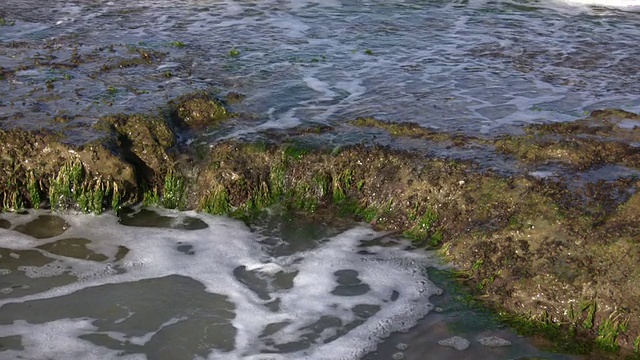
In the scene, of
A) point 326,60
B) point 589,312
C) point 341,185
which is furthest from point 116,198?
point 326,60

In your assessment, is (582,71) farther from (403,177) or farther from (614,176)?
(403,177)

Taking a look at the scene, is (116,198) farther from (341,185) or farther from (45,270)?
(341,185)

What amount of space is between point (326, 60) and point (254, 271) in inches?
225

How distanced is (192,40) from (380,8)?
457cm

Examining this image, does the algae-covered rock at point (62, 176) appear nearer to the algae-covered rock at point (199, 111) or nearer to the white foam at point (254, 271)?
the white foam at point (254, 271)

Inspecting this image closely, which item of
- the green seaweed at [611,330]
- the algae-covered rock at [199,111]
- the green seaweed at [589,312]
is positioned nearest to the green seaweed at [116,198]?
the algae-covered rock at [199,111]

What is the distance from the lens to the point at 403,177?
319 inches

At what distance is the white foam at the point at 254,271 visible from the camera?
6039 mm

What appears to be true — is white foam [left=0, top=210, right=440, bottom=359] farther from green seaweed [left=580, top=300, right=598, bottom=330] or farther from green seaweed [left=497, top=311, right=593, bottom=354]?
green seaweed [left=580, top=300, right=598, bottom=330]

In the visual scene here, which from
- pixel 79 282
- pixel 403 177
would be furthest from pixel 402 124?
pixel 79 282

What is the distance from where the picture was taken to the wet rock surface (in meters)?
6.73

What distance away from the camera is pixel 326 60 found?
12.0 m

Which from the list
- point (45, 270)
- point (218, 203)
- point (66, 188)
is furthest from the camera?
point (218, 203)

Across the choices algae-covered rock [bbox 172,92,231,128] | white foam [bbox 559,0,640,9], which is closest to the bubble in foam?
algae-covered rock [bbox 172,92,231,128]
